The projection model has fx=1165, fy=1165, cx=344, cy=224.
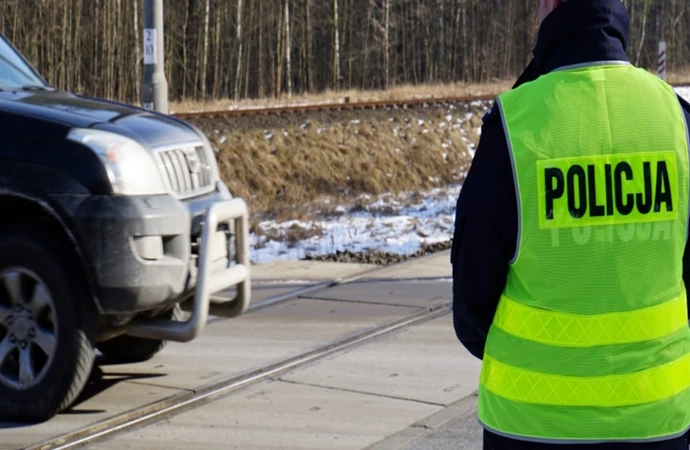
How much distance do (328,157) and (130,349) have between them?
1269cm

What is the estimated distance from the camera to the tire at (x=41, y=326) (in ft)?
19.3

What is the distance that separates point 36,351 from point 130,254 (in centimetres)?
78

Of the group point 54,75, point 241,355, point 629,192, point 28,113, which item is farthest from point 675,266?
point 54,75

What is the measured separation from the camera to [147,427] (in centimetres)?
589

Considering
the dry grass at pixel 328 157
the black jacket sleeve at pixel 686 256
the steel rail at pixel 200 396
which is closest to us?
the black jacket sleeve at pixel 686 256

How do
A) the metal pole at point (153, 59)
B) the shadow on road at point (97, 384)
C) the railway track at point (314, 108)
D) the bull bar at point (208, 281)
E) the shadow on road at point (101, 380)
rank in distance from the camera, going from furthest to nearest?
the railway track at point (314, 108) < the metal pole at point (153, 59) < the shadow on road at point (101, 380) < the shadow on road at point (97, 384) < the bull bar at point (208, 281)

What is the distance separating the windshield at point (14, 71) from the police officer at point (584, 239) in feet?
15.3

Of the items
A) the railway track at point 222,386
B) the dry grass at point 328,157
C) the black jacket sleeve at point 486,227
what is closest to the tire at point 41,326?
the railway track at point 222,386

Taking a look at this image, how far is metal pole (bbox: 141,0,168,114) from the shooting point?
1145 centimetres

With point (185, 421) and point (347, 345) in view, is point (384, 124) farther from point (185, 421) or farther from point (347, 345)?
point (185, 421)

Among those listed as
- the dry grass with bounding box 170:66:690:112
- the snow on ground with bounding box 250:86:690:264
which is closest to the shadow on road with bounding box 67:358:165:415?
the snow on ground with bounding box 250:86:690:264

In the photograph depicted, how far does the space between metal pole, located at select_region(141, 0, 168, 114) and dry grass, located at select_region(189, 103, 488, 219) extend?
4227 mm

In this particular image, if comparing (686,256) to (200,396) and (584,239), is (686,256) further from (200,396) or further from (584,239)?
(200,396)

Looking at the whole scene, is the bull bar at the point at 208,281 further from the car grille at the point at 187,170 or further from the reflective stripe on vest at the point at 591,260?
the reflective stripe on vest at the point at 591,260
